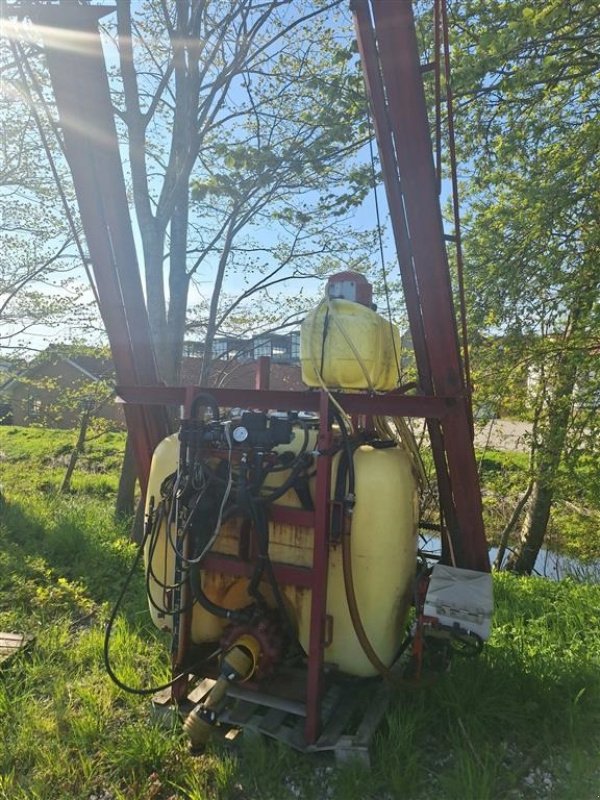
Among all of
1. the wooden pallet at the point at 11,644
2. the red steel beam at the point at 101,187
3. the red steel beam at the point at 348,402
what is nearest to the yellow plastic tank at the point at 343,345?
the red steel beam at the point at 348,402

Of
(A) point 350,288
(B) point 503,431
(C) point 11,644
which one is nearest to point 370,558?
(A) point 350,288

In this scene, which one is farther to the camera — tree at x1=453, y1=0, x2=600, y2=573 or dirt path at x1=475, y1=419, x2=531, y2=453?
dirt path at x1=475, y1=419, x2=531, y2=453

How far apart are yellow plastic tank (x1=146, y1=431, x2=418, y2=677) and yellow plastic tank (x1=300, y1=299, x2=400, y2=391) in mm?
375

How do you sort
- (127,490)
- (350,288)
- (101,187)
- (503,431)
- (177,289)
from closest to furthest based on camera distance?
1. (350,288)
2. (101,187)
3. (177,289)
4. (127,490)
5. (503,431)

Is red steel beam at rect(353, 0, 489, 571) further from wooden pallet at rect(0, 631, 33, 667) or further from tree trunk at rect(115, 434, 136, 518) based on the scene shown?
tree trunk at rect(115, 434, 136, 518)

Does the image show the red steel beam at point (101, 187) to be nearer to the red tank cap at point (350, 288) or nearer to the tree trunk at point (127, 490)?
the red tank cap at point (350, 288)

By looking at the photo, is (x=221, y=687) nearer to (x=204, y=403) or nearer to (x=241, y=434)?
(x=241, y=434)

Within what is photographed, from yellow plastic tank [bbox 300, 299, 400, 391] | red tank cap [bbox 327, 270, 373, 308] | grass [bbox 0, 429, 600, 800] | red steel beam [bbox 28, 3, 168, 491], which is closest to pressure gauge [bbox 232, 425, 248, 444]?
yellow plastic tank [bbox 300, 299, 400, 391]

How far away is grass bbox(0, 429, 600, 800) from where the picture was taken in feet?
7.16

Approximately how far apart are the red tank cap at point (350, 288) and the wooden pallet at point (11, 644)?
2947 mm

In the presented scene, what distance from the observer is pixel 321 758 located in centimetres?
237

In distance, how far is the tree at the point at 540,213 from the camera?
4.36 m

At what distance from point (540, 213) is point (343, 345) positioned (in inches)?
133

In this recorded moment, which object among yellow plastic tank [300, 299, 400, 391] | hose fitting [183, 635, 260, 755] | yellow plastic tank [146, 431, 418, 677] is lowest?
hose fitting [183, 635, 260, 755]
